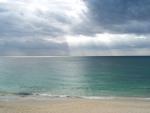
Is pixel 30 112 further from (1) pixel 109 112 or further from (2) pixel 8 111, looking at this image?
(1) pixel 109 112

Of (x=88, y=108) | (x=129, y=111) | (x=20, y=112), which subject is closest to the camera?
(x=20, y=112)

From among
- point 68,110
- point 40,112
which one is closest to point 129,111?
point 68,110

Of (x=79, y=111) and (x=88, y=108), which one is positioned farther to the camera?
(x=88, y=108)

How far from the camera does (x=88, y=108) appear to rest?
28.3 m

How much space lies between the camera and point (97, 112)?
2562cm

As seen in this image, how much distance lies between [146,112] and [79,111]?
20.2 feet

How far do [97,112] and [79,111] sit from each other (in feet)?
5.82

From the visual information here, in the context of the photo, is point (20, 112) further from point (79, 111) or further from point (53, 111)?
point (79, 111)

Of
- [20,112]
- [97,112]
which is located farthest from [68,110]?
[20,112]

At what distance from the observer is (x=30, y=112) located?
25.1 m

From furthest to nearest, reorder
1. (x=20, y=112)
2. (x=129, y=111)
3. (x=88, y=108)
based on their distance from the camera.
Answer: (x=88, y=108)
(x=129, y=111)
(x=20, y=112)

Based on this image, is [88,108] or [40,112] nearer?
[40,112]

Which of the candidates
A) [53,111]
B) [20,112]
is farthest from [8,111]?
[53,111]

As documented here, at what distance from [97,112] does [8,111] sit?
7.93 m
